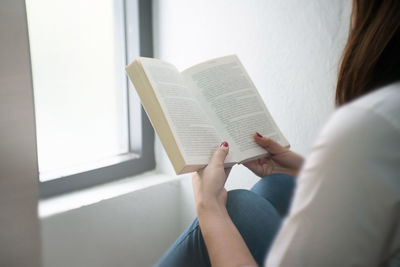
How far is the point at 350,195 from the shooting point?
1.07 ft

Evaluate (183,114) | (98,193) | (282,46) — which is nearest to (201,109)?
(183,114)

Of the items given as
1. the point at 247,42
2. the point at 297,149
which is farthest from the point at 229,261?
the point at 247,42

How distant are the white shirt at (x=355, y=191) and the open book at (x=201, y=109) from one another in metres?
0.27

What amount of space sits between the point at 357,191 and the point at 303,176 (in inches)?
2.2

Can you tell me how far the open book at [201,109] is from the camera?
23.7 inches

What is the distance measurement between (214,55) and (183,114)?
0.43 meters

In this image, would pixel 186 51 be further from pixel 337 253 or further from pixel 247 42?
pixel 337 253

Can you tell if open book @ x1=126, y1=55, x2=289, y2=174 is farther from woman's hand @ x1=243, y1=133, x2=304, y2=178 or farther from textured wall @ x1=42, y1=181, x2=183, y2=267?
textured wall @ x1=42, y1=181, x2=183, y2=267

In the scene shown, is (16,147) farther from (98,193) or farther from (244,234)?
(244,234)

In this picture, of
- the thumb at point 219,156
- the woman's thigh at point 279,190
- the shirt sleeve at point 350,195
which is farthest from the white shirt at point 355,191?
the woman's thigh at point 279,190

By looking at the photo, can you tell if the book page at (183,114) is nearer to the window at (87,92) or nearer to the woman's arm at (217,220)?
the woman's arm at (217,220)

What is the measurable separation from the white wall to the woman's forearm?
1.25 ft

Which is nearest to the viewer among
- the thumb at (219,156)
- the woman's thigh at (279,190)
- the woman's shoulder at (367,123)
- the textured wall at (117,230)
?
the woman's shoulder at (367,123)

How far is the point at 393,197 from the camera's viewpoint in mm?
322
